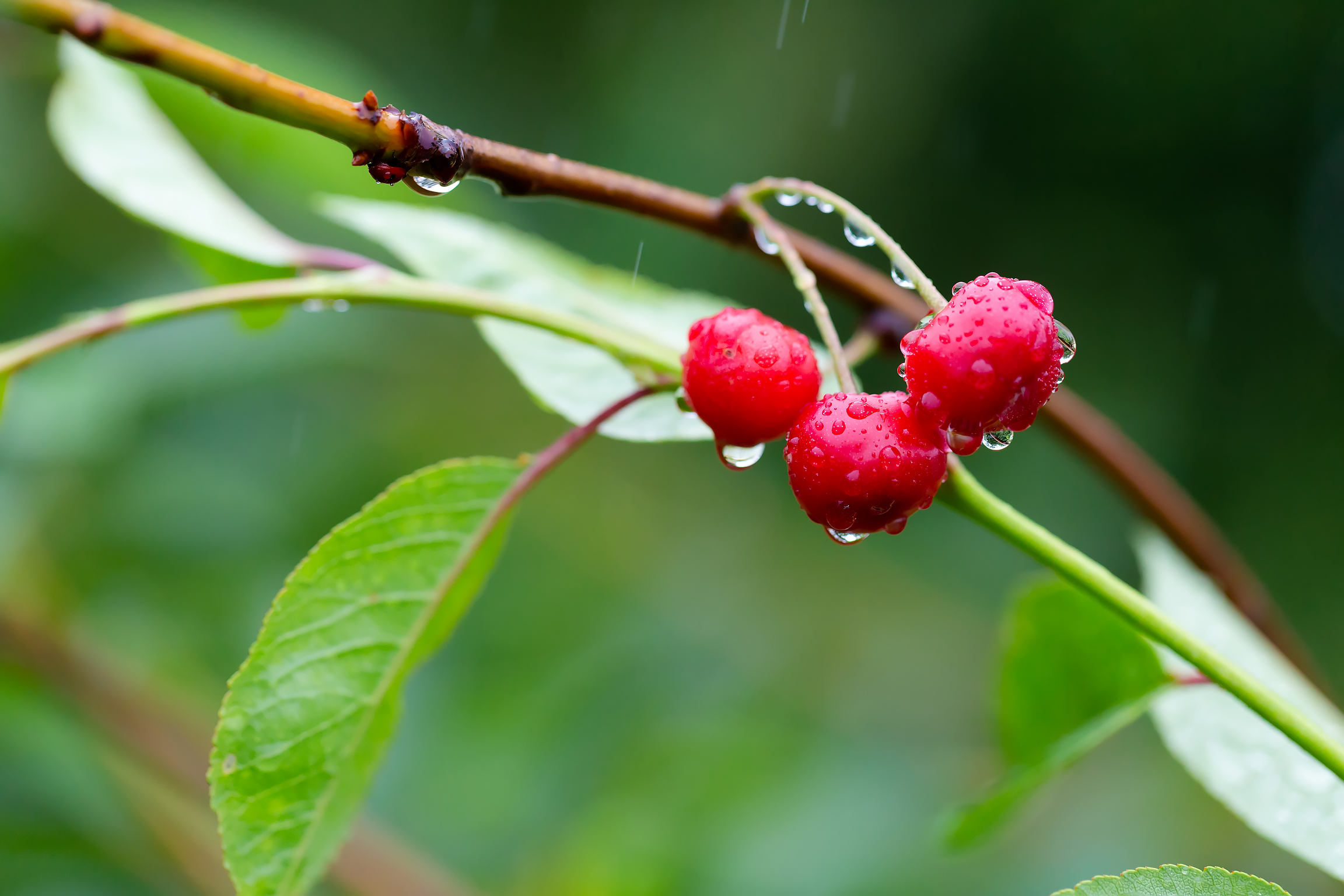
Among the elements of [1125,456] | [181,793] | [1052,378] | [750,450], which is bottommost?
[181,793]

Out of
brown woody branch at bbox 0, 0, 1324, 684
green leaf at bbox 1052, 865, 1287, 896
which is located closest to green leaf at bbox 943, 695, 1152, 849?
green leaf at bbox 1052, 865, 1287, 896

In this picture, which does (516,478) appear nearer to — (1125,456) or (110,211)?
(1125,456)

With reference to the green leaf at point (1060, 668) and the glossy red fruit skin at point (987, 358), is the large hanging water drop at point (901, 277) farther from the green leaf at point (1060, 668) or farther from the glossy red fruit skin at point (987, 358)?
the green leaf at point (1060, 668)

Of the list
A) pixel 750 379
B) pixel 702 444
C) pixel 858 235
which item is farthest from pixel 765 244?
pixel 702 444

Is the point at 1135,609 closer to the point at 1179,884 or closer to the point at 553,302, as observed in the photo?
the point at 1179,884

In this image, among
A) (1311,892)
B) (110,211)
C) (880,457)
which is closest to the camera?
(880,457)

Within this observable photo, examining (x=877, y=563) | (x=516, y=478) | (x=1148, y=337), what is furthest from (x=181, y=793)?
(x=1148, y=337)

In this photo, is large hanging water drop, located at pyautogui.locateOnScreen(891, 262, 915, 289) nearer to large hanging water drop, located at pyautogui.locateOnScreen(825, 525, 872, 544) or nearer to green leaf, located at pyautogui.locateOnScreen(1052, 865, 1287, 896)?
large hanging water drop, located at pyautogui.locateOnScreen(825, 525, 872, 544)
